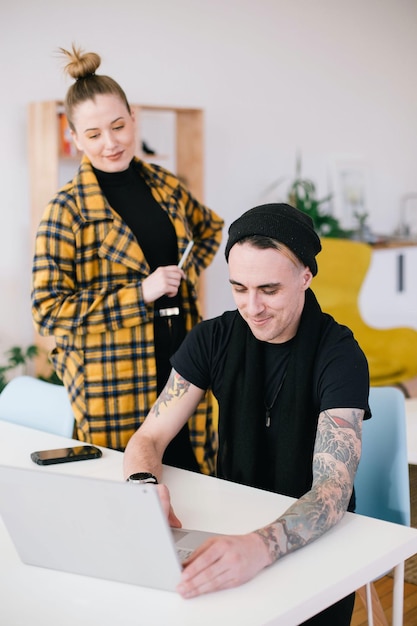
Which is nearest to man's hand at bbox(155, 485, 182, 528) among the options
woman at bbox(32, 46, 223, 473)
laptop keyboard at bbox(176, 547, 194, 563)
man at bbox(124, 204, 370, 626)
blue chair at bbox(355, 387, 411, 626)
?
man at bbox(124, 204, 370, 626)

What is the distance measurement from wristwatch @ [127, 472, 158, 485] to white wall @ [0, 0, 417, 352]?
304cm

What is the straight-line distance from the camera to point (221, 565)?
1.37 m

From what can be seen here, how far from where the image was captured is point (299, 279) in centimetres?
181

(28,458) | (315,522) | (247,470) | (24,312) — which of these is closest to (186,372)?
(247,470)

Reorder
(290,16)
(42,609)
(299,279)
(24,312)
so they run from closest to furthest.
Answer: (42,609)
(299,279)
(24,312)
(290,16)

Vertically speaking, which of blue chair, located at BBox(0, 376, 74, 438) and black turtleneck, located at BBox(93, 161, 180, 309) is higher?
black turtleneck, located at BBox(93, 161, 180, 309)

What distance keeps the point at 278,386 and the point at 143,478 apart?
36 cm

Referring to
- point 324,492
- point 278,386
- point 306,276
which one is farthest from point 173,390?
point 324,492

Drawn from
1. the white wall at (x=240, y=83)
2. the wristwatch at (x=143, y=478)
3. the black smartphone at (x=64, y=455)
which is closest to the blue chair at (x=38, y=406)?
the black smartphone at (x=64, y=455)

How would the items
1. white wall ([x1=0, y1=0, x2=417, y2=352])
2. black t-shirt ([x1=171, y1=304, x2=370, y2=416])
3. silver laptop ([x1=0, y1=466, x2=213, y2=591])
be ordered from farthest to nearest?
1. white wall ([x1=0, y1=0, x2=417, y2=352])
2. black t-shirt ([x1=171, y1=304, x2=370, y2=416])
3. silver laptop ([x1=0, y1=466, x2=213, y2=591])

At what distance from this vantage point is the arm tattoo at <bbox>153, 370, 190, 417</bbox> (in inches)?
78.6

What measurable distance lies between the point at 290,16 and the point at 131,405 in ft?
13.6

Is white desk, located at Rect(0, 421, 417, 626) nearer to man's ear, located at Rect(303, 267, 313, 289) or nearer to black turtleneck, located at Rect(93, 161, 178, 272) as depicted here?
man's ear, located at Rect(303, 267, 313, 289)

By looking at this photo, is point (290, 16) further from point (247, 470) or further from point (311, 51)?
point (247, 470)
